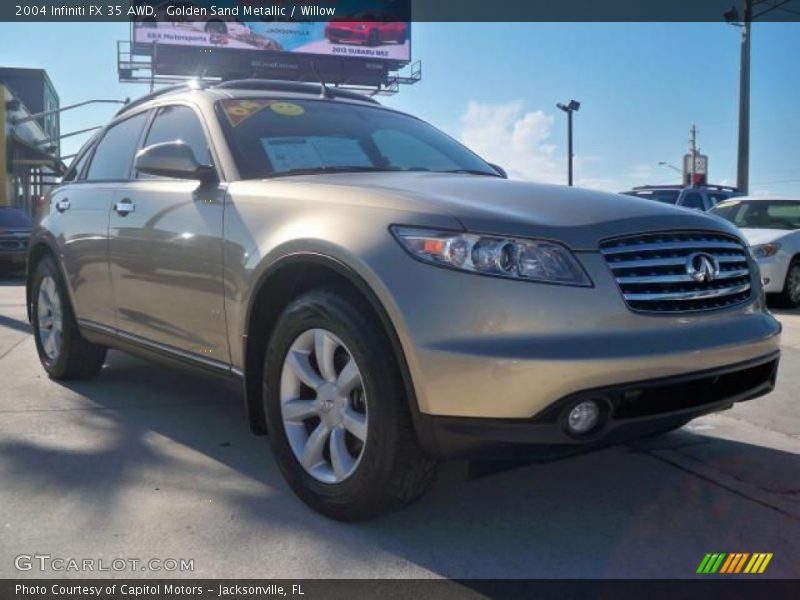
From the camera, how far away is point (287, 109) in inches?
163

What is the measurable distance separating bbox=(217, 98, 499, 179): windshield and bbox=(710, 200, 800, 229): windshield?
284 inches

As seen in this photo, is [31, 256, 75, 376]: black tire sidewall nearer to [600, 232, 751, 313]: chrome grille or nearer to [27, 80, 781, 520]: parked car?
[27, 80, 781, 520]: parked car

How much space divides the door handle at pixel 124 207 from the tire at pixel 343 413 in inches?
60.3

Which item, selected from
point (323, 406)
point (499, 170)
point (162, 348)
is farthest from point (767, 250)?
point (323, 406)

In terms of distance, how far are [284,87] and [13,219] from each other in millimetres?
12456

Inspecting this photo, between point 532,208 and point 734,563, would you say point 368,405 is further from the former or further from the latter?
point 734,563

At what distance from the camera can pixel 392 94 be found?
4019 cm

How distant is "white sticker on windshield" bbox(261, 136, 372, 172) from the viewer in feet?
12.5

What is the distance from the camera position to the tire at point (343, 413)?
274cm

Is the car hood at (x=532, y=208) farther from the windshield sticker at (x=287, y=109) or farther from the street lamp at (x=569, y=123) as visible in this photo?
the street lamp at (x=569, y=123)

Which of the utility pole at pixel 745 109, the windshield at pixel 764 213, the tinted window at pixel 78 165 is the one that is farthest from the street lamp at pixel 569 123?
the tinted window at pixel 78 165

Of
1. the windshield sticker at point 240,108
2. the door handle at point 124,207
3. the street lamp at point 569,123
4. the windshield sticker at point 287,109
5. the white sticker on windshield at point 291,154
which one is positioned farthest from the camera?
the street lamp at point 569,123

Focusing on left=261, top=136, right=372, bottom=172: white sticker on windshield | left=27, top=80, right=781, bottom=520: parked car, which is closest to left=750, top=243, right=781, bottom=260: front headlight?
left=27, top=80, right=781, bottom=520: parked car

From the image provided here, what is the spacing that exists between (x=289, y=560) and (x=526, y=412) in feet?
3.10
